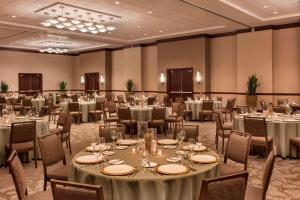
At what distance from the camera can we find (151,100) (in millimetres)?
11609

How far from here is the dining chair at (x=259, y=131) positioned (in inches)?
212

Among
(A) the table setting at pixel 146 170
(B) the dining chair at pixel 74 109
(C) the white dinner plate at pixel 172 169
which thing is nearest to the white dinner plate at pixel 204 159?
(A) the table setting at pixel 146 170

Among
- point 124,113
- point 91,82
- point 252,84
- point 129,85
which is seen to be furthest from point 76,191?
point 91,82

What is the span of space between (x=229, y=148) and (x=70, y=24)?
8954 millimetres

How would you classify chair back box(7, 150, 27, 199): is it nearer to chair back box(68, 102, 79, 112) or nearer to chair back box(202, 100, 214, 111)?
chair back box(68, 102, 79, 112)

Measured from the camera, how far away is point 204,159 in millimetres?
3051

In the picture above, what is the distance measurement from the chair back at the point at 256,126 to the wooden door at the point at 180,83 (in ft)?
32.3

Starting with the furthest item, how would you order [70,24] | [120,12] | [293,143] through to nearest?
[70,24]
[120,12]
[293,143]

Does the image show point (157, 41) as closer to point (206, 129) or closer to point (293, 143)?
point (206, 129)

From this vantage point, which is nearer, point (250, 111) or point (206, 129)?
point (250, 111)

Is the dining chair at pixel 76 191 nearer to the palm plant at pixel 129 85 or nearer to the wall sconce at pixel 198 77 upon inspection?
the wall sconce at pixel 198 77

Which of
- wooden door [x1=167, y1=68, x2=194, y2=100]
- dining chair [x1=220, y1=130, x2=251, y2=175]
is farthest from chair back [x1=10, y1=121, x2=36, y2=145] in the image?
wooden door [x1=167, y1=68, x2=194, y2=100]

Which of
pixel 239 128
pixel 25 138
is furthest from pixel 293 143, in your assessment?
pixel 25 138

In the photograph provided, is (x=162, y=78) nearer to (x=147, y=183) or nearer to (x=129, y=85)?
(x=129, y=85)
